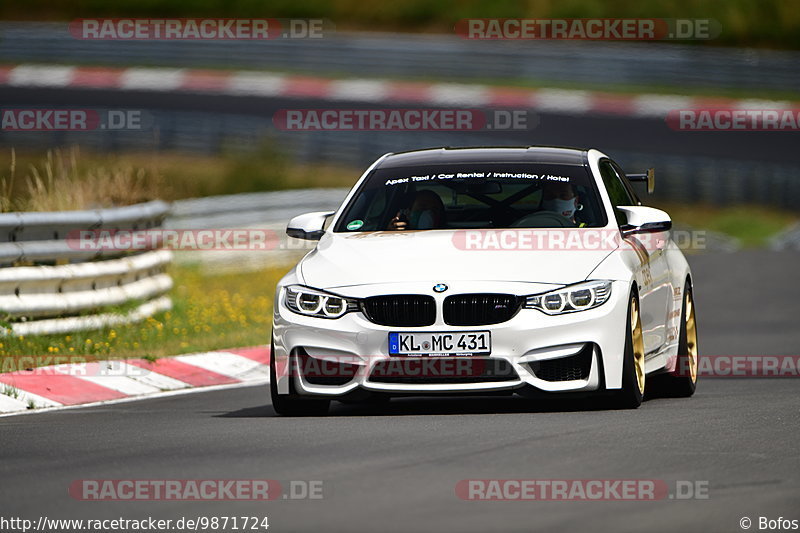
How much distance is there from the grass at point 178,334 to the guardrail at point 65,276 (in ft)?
0.39

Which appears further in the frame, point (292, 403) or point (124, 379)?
point (124, 379)

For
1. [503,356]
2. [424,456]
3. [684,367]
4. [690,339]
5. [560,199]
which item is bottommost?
[684,367]

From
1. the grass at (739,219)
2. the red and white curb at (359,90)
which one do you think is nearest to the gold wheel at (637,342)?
the grass at (739,219)

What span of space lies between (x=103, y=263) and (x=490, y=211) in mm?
4572

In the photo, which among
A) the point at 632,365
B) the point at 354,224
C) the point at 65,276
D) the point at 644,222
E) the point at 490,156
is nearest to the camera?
the point at 632,365

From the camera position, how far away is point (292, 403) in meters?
9.69

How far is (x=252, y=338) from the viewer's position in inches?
561
